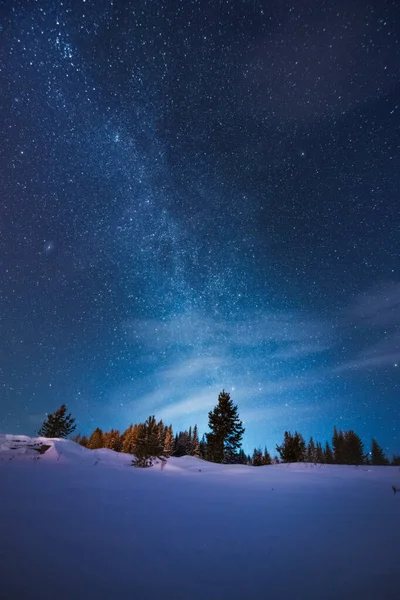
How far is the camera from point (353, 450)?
162 ft

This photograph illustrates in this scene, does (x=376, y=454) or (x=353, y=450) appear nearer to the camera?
(x=353, y=450)

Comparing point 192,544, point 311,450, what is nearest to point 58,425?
point 192,544

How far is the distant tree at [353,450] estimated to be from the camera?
48.8 meters

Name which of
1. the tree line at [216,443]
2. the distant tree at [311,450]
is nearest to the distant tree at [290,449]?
the tree line at [216,443]

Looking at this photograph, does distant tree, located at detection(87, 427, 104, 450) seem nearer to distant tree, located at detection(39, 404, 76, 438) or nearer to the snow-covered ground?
distant tree, located at detection(39, 404, 76, 438)

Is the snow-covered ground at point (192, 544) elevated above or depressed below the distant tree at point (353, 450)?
below

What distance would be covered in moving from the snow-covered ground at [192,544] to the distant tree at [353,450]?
5441 cm

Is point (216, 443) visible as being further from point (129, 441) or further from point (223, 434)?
point (129, 441)

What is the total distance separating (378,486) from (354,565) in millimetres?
4908

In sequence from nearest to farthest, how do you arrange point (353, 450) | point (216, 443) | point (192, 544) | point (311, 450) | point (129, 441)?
point (192, 544) < point (216, 443) < point (353, 450) < point (129, 441) < point (311, 450)

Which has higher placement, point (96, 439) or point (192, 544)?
point (96, 439)

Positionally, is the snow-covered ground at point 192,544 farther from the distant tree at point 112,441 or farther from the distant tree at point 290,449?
the distant tree at point 112,441

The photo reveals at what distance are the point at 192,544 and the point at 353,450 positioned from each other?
191ft

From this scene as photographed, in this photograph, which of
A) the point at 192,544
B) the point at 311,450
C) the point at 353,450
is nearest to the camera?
the point at 192,544
